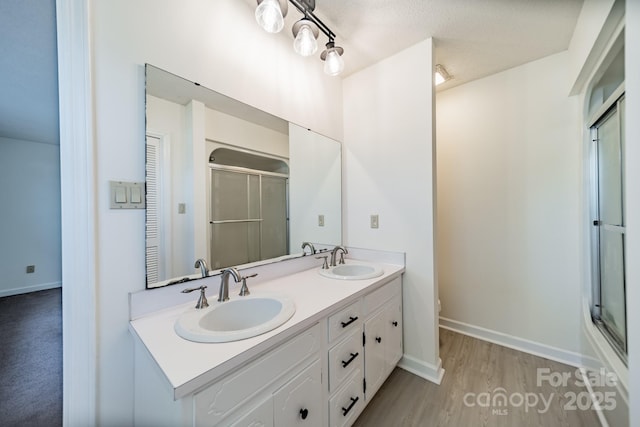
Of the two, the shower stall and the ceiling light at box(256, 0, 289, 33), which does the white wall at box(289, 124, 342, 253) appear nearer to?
the shower stall

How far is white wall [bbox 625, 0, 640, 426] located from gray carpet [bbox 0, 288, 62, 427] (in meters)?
2.71

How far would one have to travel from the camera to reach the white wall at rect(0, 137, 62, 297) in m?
3.42

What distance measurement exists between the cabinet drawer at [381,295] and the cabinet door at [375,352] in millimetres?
61

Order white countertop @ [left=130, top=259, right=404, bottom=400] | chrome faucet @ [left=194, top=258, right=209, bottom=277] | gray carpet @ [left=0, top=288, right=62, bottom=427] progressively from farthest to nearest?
1. gray carpet @ [left=0, top=288, right=62, bottom=427]
2. chrome faucet @ [left=194, top=258, right=209, bottom=277]
3. white countertop @ [left=130, top=259, right=404, bottom=400]

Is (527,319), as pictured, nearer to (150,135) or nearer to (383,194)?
(383,194)

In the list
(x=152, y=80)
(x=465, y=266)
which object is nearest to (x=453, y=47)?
(x=465, y=266)

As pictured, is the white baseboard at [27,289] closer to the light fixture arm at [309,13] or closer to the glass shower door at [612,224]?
the light fixture arm at [309,13]

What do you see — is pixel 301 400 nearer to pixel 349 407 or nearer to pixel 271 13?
pixel 349 407

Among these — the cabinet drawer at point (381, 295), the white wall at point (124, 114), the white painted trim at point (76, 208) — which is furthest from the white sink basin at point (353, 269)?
the white painted trim at point (76, 208)

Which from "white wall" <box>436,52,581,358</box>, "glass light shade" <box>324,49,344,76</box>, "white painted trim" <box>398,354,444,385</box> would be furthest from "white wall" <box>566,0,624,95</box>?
"white painted trim" <box>398,354,444,385</box>

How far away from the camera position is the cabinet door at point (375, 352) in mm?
1397

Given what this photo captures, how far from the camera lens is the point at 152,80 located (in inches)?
41.2

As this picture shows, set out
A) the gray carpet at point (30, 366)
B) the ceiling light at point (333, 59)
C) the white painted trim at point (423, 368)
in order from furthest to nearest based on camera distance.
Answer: the white painted trim at point (423, 368) → the ceiling light at point (333, 59) → the gray carpet at point (30, 366)

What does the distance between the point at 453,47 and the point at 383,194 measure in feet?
3.92
